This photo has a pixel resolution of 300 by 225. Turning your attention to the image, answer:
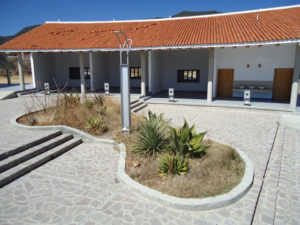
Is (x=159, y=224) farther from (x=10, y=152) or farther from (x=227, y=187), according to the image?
(x=10, y=152)

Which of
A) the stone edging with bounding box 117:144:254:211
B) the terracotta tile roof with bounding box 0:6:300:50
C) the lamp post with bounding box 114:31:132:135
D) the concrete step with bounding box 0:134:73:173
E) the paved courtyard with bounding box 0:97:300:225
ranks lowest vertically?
the paved courtyard with bounding box 0:97:300:225

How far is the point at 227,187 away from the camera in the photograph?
4.94m

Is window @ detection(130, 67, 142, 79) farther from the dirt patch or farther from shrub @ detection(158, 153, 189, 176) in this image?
shrub @ detection(158, 153, 189, 176)

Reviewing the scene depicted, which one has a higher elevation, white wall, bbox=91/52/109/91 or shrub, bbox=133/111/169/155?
white wall, bbox=91/52/109/91

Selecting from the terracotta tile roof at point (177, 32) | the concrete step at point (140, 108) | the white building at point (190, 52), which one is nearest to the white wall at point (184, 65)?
the white building at point (190, 52)

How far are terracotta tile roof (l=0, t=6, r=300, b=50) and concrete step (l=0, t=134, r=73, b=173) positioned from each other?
8369 mm

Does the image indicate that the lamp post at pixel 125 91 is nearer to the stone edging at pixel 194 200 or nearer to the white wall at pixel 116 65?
the stone edging at pixel 194 200

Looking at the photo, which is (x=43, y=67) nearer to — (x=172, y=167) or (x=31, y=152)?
(x=31, y=152)

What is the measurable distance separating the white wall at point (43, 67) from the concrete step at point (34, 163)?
41.2 ft

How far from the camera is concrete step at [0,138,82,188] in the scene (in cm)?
552

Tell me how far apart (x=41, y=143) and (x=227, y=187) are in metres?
5.84

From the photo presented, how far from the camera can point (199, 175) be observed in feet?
17.4

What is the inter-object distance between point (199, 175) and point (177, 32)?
12679 millimetres

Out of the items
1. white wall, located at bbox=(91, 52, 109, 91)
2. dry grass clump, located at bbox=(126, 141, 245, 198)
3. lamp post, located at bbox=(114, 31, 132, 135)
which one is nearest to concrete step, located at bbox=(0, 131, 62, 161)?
lamp post, located at bbox=(114, 31, 132, 135)
